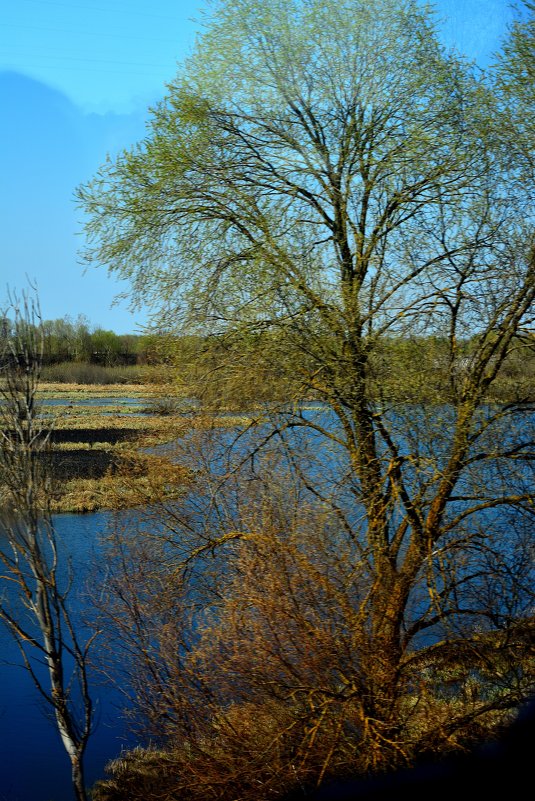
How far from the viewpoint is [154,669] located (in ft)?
25.5

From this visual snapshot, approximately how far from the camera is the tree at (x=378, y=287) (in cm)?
730

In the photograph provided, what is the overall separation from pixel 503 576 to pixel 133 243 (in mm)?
5566

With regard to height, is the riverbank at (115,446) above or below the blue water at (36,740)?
above

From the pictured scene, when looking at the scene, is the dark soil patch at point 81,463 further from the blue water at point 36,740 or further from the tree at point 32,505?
the tree at point 32,505

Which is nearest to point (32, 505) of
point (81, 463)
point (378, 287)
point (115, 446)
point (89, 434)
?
point (378, 287)

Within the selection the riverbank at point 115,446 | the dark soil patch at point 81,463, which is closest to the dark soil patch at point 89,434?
the riverbank at point 115,446

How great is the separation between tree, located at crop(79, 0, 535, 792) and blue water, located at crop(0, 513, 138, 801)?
407 cm

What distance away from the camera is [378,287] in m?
7.79

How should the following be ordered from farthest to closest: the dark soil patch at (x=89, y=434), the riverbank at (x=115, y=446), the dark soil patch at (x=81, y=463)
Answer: the dark soil patch at (x=89, y=434)
the dark soil patch at (x=81, y=463)
the riverbank at (x=115, y=446)

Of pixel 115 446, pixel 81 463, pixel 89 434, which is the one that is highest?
pixel 115 446

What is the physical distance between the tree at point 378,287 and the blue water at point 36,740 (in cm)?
407

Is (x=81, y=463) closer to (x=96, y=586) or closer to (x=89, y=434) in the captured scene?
(x=89, y=434)

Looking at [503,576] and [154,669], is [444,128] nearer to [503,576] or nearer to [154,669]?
[503,576]

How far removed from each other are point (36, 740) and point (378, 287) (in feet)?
23.4
